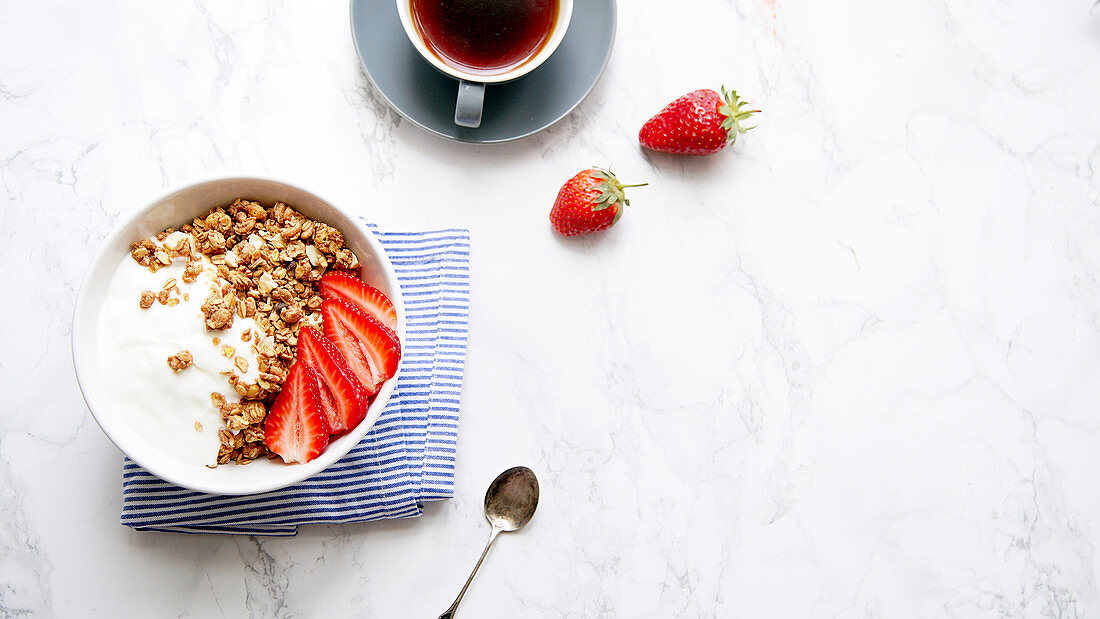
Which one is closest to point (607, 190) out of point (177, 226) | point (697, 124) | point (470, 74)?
point (697, 124)

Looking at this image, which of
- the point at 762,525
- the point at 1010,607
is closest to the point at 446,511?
the point at 762,525

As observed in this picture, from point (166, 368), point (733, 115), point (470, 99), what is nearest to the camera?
point (166, 368)

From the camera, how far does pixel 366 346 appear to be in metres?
1.15

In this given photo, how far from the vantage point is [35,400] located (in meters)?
1.33

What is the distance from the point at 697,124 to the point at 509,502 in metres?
0.73

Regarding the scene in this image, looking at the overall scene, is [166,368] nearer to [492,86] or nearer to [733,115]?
[492,86]

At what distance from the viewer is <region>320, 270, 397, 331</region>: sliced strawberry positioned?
1165mm

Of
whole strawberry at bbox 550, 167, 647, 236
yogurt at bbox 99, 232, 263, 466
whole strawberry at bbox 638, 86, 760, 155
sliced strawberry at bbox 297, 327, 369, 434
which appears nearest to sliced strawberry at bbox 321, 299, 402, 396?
sliced strawberry at bbox 297, 327, 369, 434

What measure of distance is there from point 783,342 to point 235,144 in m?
1.05

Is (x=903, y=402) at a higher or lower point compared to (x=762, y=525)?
higher

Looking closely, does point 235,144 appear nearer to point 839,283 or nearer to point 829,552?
point 839,283

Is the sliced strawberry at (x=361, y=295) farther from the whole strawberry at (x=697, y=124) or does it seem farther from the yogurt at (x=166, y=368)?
the whole strawberry at (x=697, y=124)

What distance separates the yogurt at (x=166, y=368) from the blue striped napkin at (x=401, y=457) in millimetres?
216

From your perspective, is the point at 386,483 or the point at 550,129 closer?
the point at 386,483
